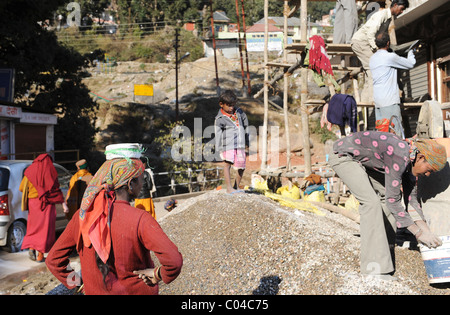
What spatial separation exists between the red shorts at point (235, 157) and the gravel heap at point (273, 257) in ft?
2.38

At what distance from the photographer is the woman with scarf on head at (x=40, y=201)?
7.89 metres

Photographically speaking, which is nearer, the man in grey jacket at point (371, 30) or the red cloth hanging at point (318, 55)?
the man in grey jacket at point (371, 30)

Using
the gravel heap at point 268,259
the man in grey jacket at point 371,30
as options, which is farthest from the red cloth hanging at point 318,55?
the gravel heap at point 268,259

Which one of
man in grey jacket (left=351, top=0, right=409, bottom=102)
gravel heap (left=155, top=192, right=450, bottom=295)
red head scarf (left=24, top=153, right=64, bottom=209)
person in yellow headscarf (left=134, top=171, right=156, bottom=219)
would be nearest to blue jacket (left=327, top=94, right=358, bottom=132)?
man in grey jacket (left=351, top=0, right=409, bottom=102)

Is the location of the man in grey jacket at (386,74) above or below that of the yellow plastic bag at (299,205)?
above

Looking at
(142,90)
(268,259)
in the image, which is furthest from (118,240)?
(142,90)

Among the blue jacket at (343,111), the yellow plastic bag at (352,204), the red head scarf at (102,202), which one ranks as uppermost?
the blue jacket at (343,111)

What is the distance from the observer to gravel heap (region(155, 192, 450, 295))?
4492 millimetres

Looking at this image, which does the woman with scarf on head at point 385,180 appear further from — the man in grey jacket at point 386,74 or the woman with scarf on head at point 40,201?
the woman with scarf on head at point 40,201

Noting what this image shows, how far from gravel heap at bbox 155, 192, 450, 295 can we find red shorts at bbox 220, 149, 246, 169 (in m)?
0.72

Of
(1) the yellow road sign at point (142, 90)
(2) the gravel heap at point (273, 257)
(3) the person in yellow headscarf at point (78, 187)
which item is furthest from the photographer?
(1) the yellow road sign at point (142, 90)

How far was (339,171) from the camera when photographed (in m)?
4.68

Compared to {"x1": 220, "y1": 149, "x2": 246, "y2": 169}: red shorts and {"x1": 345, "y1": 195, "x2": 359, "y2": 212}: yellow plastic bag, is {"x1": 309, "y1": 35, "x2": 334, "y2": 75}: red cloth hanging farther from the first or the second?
{"x1": 220, "y1": 149, "x2": 246, "y2": 169}: red shorts

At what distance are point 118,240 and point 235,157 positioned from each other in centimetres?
490
